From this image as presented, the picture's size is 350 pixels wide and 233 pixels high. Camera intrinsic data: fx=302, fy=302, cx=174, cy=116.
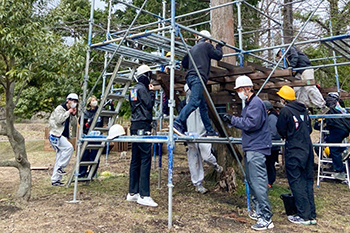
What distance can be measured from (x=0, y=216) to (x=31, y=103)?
1312 centimetres

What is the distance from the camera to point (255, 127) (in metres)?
4.11

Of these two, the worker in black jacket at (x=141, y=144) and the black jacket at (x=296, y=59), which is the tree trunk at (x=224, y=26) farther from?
the worker in black jacket at (x=141, y=144)

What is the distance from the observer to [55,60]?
497 centimetres

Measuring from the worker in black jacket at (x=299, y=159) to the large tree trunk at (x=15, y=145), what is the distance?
4167 millimetres

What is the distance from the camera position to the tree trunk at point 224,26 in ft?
21.5

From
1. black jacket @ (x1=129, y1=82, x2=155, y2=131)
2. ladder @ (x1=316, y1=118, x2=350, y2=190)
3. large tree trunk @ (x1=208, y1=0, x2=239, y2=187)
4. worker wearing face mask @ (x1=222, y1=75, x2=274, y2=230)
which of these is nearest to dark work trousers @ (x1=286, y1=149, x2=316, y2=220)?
worker wearing face mask @ (x1=222, y1=75, x2=274, y2=230)

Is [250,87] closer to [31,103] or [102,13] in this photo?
[102,13]

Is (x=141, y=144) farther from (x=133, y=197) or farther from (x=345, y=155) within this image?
(x=345, y=155)

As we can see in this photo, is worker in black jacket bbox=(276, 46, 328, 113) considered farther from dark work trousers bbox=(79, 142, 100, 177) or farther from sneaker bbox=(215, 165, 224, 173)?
dark work trousers bbox=(79, 142, 100, 177)

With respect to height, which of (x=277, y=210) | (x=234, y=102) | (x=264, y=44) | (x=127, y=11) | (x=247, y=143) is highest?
(x=127, y=11)

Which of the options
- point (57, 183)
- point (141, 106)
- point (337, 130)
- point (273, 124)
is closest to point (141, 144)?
point (141, 106)

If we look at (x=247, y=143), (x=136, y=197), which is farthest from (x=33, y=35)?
(x=247, y=143)

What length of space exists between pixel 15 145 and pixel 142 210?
2.37 m

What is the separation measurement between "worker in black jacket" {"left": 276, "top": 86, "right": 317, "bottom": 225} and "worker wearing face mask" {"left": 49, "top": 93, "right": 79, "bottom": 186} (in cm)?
405
